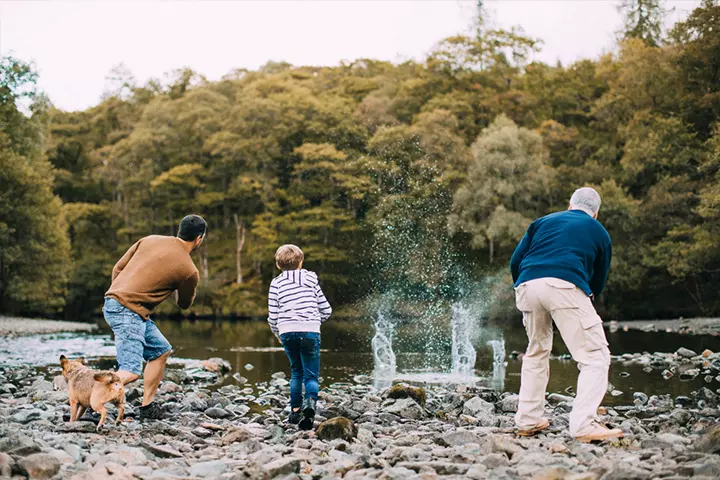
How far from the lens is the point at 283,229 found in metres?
51.3

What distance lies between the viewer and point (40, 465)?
520cm

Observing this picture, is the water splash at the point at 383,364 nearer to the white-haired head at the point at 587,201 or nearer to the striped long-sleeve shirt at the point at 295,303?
the striped long-sleeve shirt at the point at 295,303

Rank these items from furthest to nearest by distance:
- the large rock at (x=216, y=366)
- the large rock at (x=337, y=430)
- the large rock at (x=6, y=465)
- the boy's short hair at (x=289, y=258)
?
1. the large rock at (x=216, y=366)
2. the boy's short hair at (x=289, y=258)
3. the large rock at (x=337, y=430)
4. the large rock at (x=6, y=465)

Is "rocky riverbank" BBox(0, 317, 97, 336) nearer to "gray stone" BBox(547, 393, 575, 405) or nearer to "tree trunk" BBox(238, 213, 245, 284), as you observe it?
"tree trunk" BBox(238, 213, 245, 284)

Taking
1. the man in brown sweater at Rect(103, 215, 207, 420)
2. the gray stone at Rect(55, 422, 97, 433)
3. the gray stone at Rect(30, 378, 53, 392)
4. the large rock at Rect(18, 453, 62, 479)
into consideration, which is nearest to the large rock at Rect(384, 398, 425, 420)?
the man in brown sweater at Rect(103, 215, 207, 420)

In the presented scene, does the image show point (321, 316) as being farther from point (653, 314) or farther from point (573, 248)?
point (653, 314)

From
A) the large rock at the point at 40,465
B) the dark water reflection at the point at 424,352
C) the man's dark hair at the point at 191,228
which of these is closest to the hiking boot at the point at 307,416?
the man's dark hair at the point at 191,228

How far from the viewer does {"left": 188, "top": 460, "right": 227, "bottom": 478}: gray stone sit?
5.46 metres

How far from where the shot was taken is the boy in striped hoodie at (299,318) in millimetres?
7730

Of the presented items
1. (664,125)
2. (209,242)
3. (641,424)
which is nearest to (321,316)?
(641,424)

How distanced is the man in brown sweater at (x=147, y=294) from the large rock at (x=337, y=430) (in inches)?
80.2

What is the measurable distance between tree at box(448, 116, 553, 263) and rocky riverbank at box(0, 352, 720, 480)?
3076 cm

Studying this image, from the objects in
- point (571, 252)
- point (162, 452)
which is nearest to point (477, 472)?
point (571, 252)

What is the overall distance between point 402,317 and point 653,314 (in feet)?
44.9
